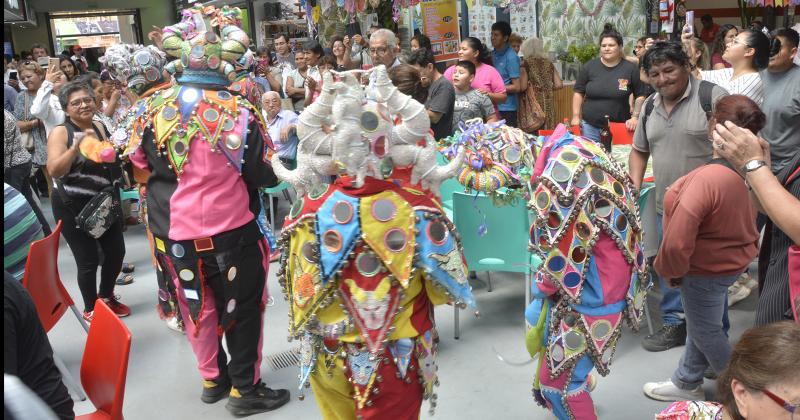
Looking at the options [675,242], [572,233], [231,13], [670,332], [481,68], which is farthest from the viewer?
[481,68]

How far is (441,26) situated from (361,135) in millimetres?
6191

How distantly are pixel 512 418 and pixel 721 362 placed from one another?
2.99ft

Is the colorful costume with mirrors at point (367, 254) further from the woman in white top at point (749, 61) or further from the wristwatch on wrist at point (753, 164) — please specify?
the woman in white top at point (749, 61)

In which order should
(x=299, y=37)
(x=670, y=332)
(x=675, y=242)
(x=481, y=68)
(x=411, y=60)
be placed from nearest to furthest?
(x=675, y=242) → (x=670, y=332) → (x=411, y=60) → (x=481, y=68) → (x=299, y=37)

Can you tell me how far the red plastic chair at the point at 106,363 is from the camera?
2074mm

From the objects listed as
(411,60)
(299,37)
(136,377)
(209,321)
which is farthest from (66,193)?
(299,37)

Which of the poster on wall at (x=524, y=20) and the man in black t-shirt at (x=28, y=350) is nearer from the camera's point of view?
the man in black t-shirt at (x=28, y=350)

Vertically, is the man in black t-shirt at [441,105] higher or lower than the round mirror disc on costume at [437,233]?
higher

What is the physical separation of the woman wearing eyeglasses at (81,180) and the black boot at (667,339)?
3.19m

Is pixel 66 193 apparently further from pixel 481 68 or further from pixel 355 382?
pixel 481 68

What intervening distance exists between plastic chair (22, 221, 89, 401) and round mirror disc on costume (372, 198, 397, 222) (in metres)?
1.91

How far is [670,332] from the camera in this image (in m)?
3.54

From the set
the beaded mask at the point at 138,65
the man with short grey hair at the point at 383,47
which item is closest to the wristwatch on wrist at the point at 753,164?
the beaded mask at the point at 138,65

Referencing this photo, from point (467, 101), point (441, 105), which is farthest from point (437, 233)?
point (467, 101)
